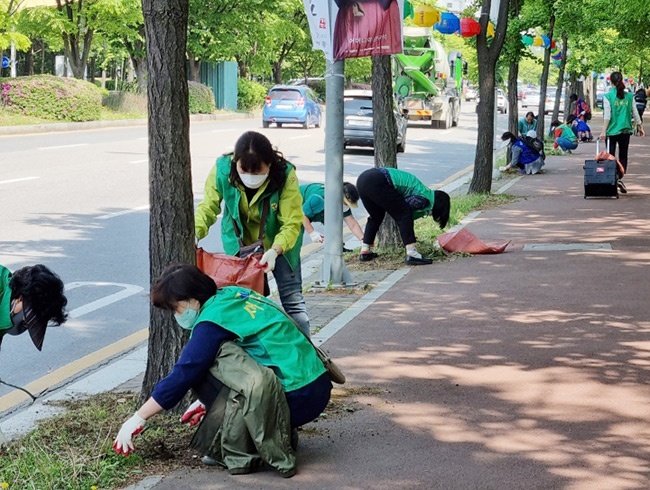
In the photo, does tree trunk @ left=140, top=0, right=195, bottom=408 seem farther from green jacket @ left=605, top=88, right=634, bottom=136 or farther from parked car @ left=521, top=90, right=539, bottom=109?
parked car @ left=521, top=90, right=539, bottom=109

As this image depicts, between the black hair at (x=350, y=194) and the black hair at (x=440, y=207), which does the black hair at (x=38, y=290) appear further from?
the black hair at (x=440, y=207)

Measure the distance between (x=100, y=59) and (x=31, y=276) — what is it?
61.3 m

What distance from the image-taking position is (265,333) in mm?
4852

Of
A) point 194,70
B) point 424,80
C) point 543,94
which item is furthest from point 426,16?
point 194,70

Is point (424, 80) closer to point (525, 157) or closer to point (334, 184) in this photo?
point (525, 157)

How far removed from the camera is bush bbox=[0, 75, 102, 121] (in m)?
32.8

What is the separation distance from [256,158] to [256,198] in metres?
0.31

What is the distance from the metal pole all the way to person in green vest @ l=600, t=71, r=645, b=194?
7.77 meters

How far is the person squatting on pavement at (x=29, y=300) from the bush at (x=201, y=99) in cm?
3935

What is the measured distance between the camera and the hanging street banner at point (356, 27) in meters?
9.98

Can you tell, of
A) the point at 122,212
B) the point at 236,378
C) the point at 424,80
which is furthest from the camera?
the point at 424,80

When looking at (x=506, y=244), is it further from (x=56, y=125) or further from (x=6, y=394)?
(x=56, y=125)

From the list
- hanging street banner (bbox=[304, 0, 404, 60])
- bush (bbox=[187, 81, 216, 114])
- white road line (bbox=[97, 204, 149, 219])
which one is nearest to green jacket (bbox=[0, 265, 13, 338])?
hanging street banner (bbox=[304, 0, 404, 60])

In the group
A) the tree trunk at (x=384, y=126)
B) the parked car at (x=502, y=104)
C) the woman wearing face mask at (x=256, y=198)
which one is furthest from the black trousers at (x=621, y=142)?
the parked car at (x=502, y=104)
